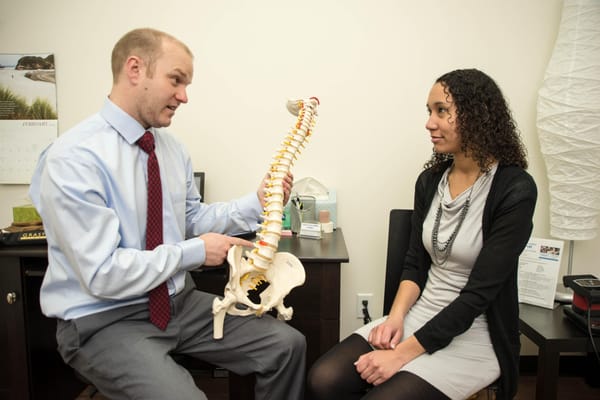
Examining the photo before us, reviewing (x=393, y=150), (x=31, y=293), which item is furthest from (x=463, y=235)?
(x=31, y=293)

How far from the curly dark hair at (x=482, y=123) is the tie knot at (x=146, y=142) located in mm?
933

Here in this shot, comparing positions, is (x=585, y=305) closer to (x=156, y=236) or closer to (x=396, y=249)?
(x=396, y=249)

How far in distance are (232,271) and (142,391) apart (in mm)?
365

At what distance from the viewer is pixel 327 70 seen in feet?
6.59

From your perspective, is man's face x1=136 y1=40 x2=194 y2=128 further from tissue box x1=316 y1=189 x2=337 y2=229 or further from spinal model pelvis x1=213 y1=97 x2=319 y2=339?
tissue box x1=316 y1=189 x2=337 y2=229

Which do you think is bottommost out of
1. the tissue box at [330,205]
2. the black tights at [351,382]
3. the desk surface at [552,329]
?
the black tights at [351,382]

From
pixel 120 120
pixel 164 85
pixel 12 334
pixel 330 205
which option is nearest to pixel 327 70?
pixel 330 205

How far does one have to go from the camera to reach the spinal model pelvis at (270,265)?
3.88ft

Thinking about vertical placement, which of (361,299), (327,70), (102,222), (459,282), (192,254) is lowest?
(361,299)

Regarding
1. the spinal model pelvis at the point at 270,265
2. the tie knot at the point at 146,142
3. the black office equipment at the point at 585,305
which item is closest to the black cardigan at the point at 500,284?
the black office equipment at the point at 585,305

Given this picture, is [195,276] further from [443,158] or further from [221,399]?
[443,158]

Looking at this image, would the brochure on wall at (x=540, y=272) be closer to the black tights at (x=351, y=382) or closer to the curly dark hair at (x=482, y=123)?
the curly dark hair at (x=482, y=123)

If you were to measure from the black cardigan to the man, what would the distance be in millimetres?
452

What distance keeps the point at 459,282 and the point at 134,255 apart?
0.97 meters
